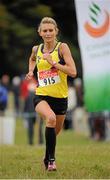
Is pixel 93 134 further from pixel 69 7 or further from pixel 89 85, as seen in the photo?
pixel 69 7

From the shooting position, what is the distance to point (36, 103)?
1029 centimetres

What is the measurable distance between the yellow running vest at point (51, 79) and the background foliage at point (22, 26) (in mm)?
32440

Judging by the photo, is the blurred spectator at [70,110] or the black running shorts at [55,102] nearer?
the black running shorts at [55,102]

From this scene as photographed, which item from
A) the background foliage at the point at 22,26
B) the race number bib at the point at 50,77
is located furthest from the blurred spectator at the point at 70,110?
the background foliage at the point at 22,26

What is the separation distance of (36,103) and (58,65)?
67cm

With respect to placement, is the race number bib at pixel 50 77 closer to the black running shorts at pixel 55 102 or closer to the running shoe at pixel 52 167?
the black running shorts at pixel 55 102

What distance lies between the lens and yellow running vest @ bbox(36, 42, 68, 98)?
10.2 metres

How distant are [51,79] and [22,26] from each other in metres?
35.0

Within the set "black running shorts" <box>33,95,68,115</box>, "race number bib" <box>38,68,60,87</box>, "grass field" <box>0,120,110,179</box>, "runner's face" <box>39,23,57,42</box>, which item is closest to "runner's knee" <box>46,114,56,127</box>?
"black running shorts" <box>33,95,68,115</box>

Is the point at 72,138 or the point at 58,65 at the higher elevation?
the point at 58,65

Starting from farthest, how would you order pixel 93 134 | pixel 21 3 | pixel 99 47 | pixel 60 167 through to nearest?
1. pixel 21 3
2. pixel 93 134
3. pixel 99 47
4. pixel 60 167

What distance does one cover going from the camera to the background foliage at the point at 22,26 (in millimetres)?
43938

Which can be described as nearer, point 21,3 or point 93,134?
point 93,134

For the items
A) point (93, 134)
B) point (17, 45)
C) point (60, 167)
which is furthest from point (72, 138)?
point (17, 45)
